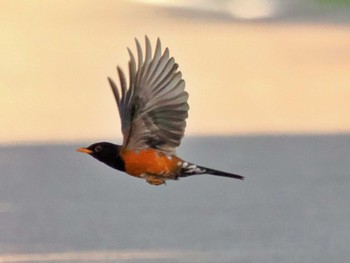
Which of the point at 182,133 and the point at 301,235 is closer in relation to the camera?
the point at 182,133

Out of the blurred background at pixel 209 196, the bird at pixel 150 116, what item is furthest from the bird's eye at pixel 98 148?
the blurred background at pixel 209 196

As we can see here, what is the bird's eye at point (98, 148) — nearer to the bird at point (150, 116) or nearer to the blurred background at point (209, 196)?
the bird at point (150, 116)

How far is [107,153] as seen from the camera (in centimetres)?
92

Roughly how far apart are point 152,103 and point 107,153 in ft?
0.17

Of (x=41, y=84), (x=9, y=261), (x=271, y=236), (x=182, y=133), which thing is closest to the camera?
(x=182, y=133)

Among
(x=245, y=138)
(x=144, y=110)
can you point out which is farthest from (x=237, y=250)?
(x=144, y=110)

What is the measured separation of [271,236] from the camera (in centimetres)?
639

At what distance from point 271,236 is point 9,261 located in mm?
1408

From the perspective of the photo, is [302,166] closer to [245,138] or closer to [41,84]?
[245,138]

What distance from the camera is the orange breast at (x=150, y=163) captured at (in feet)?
2.86

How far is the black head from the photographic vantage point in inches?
35.4

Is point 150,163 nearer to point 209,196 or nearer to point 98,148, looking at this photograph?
point 98,148

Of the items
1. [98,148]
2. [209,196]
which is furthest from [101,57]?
[209,196]

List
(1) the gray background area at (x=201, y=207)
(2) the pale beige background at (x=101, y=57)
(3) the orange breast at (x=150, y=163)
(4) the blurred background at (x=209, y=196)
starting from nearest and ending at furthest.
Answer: (3) the orange breast at (x=150, y=163) < (2) the pale beige background at (x=101, y=57) < (4) the blurred background at (x=209, y=196) < (1) the gray background area at (x=201, y=207)
